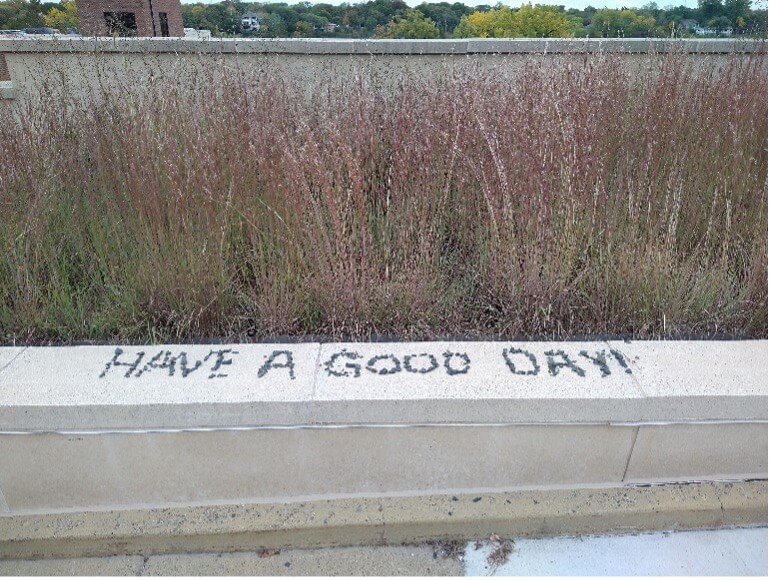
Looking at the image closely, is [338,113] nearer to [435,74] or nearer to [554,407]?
[435,74]

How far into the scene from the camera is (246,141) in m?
3.03

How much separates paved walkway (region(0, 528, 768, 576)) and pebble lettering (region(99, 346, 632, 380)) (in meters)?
0.62

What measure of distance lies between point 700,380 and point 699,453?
0.95 ft

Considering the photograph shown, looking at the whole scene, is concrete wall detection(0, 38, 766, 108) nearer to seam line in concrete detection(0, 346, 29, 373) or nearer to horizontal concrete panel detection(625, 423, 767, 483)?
seam line in concrete detection(0, 346, 29, 373)

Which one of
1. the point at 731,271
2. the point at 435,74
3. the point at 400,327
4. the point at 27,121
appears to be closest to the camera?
the point at 400,327

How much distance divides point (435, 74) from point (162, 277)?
124 inches

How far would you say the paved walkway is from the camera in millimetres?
1959

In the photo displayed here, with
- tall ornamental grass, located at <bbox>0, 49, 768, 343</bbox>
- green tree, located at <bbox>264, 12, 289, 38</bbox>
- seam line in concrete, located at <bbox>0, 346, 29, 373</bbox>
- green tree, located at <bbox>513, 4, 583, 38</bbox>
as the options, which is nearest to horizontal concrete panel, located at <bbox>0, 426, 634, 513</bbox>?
seam line in concrete, located at <bbox>0, 346, 29, 373</bbox>

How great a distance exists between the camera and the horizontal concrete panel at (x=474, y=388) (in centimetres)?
195

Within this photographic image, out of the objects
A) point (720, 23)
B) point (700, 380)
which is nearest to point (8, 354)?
point (700, 380)

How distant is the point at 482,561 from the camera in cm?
199

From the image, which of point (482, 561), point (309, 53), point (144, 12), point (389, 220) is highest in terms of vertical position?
point (144, 12)

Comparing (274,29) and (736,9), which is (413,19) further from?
(736,9)

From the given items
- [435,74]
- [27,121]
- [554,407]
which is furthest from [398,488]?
[435,74]
